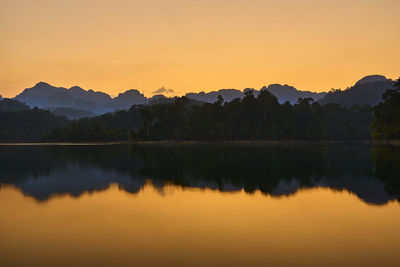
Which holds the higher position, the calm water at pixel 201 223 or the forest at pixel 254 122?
the forest at pixel 254 122

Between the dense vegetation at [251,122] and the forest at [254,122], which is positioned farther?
the forest at [254,122]

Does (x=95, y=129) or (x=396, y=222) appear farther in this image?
(x=95, y=129)

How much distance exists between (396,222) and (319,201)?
535 centimetres

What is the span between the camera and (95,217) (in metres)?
16.1

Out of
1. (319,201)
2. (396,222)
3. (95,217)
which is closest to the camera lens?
(396,222)

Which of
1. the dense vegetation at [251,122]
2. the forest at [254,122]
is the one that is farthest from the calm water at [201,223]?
the dense vegetation at [251,122]

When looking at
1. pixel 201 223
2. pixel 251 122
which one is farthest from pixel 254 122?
pixel 201 223

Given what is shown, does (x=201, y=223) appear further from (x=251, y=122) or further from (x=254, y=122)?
(x=251, y=122)

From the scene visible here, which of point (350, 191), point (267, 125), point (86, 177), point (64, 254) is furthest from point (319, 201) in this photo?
point (267, 125)

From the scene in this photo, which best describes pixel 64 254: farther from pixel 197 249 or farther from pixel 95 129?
pixel 95 129

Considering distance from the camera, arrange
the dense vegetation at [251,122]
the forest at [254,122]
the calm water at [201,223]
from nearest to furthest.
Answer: the calm water at [201,223] → the dense vegetation at [251,122] → the forest at [254,122]

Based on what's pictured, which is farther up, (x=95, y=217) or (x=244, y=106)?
(x=244, y=106)

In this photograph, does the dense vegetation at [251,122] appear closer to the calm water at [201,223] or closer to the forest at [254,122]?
the forest at [254,122]

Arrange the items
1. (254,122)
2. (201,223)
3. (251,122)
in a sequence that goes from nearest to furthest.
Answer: (201,223) → (254,122) → (251,122)
